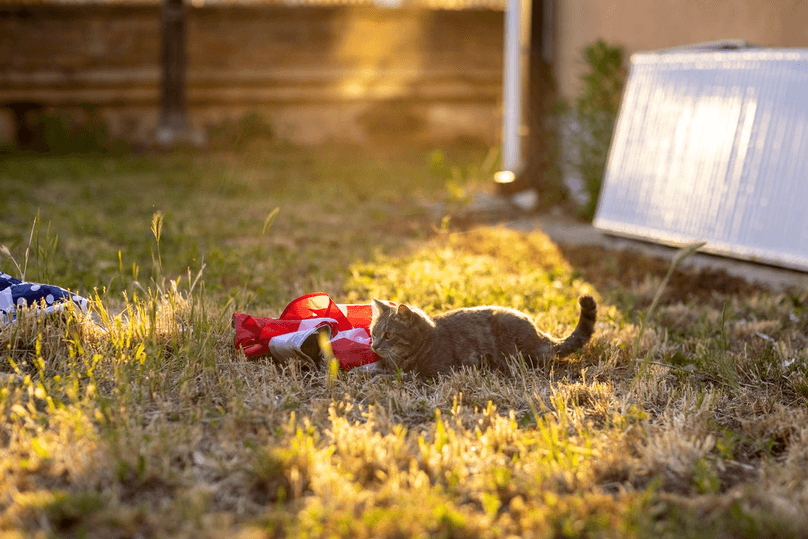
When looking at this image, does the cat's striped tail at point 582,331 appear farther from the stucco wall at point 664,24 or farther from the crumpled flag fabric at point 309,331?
the stucco wall at point 664,24

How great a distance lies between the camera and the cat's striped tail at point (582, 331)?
3.17 metres

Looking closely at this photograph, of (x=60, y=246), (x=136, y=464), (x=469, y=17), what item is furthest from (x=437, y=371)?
(x=469, y=17)

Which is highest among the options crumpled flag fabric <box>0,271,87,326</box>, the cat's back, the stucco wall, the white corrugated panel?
the stucco wall

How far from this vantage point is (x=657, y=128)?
6105mm

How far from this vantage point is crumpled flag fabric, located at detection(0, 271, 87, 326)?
3346 millimetres

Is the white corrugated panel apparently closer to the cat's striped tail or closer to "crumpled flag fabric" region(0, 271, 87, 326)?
the cat's striped tail

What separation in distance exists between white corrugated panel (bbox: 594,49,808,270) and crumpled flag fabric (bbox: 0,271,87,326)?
431 cm

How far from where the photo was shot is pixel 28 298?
11.4 feet

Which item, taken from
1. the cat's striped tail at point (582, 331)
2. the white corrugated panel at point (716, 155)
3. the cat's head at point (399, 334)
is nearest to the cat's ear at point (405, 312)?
the cat's head at point (399, 334)

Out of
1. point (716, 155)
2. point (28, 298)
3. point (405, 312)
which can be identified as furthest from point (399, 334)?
point (716, 155)

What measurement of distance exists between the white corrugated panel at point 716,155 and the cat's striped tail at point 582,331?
2355 mm

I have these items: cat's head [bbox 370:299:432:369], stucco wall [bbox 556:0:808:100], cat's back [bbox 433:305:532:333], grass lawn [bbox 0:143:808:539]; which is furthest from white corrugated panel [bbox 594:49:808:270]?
cat's head [bbox 370:299:432:369]

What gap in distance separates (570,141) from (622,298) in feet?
10.9

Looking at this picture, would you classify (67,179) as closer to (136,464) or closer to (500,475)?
(136,464)
